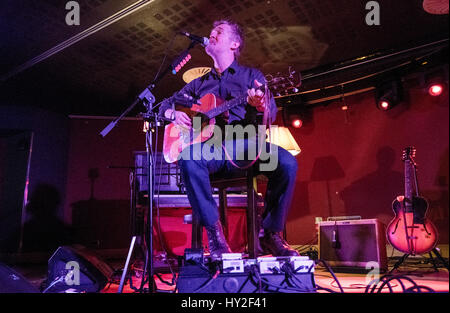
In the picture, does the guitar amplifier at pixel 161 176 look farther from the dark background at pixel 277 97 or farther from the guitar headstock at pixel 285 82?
the guitar headstock at pixel 285 82

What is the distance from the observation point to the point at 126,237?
248 inches

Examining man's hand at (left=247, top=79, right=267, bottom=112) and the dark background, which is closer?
man's hand at (left=247, top=79, right=267, bottom=112)

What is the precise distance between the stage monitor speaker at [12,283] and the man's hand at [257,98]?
1.80 metres

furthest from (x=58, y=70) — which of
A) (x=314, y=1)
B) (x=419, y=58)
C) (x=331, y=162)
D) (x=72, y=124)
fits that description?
(x=419, y=58)

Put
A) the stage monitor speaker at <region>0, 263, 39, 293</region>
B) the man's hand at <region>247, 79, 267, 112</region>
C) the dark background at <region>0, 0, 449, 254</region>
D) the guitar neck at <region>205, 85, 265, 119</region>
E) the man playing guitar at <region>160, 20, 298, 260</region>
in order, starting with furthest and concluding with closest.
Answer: the dark background at <region>0, 0, 449, 254</region>, the guitar neck at <region>205, 85, 265, 119</region>, the man's hand at <region>247, 79, 267, 112</region>, the man playing guitar at <region>160, 20, 298, 260</region>, the stage monitor speaker at <region>0, 263, 39, 293</region>

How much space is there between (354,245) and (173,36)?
10.6 feet

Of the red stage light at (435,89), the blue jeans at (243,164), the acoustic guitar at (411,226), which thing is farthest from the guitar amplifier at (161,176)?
the red stage light at (435,89)

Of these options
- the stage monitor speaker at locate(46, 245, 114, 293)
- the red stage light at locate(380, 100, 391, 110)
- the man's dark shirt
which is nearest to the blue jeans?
the man's dark shirt

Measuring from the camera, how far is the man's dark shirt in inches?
A: 91.7

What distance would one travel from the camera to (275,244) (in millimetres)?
1989

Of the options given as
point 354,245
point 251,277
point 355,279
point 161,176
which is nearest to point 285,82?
point 251,277

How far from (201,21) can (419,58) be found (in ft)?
9.76

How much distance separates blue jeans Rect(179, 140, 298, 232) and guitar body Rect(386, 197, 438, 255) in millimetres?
2150

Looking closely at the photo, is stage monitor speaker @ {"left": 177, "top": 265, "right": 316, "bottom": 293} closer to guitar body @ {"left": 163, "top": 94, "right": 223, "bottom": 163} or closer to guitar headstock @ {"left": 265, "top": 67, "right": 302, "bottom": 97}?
guitar body @ {"left": 163, "top": 94, "right": 223, "bottom": 163}
